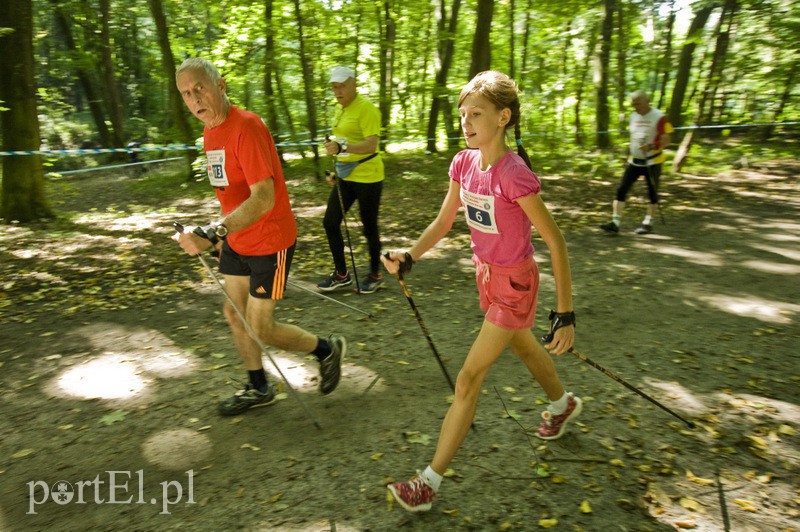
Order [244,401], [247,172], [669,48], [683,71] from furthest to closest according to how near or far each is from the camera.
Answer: [669,48] → [683,71] → [244,401] → [247,172]

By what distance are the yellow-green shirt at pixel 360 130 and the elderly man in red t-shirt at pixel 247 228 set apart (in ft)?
8.55

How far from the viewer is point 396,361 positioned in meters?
4.93

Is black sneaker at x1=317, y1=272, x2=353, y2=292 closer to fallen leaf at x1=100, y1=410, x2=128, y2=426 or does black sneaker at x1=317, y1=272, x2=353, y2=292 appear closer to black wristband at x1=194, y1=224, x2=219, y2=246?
fallen leaf at x1=100, y1=410, x2=128, y2=426

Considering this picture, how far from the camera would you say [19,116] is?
30.1 ft

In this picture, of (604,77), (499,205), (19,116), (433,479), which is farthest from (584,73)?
(433,479)

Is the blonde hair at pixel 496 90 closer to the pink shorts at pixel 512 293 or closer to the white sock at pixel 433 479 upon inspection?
the pink shorts at pixel 512 293

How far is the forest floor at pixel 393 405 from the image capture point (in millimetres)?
3074

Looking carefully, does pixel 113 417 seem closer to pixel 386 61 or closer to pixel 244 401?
pixel 244 401

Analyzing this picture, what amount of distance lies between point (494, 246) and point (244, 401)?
92.7 inches

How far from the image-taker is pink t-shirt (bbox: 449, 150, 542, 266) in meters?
2.66

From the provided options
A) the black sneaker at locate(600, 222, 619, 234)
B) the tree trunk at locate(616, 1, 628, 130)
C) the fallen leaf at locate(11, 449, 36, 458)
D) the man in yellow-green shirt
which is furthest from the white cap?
the tree trunk at locate(616, 1, 628, 130)

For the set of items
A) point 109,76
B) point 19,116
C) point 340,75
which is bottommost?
point 19,116

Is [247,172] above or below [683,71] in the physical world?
below

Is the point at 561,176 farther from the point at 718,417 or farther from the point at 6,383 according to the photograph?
the point at 6,383
